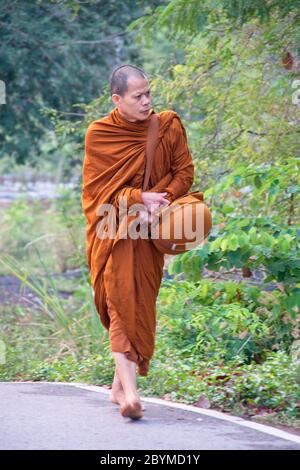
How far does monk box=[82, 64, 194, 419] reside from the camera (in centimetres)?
604

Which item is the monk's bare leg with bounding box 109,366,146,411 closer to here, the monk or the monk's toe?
the monk

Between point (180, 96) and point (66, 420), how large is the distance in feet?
17.4

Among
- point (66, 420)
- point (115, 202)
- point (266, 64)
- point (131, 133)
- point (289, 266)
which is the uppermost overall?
point (266, 64)

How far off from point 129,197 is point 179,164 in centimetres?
43

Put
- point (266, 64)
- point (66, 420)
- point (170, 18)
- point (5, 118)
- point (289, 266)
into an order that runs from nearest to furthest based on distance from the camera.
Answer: point (66, 420) < point (289, 266) < point (170, 18) < point (266, 64) < point (5, 118)

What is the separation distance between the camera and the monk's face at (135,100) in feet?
20.0

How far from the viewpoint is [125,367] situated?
6008mm

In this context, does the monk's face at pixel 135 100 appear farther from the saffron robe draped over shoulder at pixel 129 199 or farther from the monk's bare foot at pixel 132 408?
the monk's bare foot at pixel 132 408

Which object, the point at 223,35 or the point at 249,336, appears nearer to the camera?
the point at 249,336

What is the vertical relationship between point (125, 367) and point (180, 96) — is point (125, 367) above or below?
below

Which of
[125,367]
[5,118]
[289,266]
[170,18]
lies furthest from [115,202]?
[5,118]

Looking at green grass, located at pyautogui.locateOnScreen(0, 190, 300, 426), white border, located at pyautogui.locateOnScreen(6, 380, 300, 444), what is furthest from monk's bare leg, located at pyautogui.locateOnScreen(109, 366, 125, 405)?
green grass, located at pyautogui.locateOnScreen(0, 190, 300, 426)

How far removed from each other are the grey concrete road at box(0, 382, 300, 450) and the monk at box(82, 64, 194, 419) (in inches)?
9.6

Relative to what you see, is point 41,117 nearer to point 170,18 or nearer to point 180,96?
point 180,96
